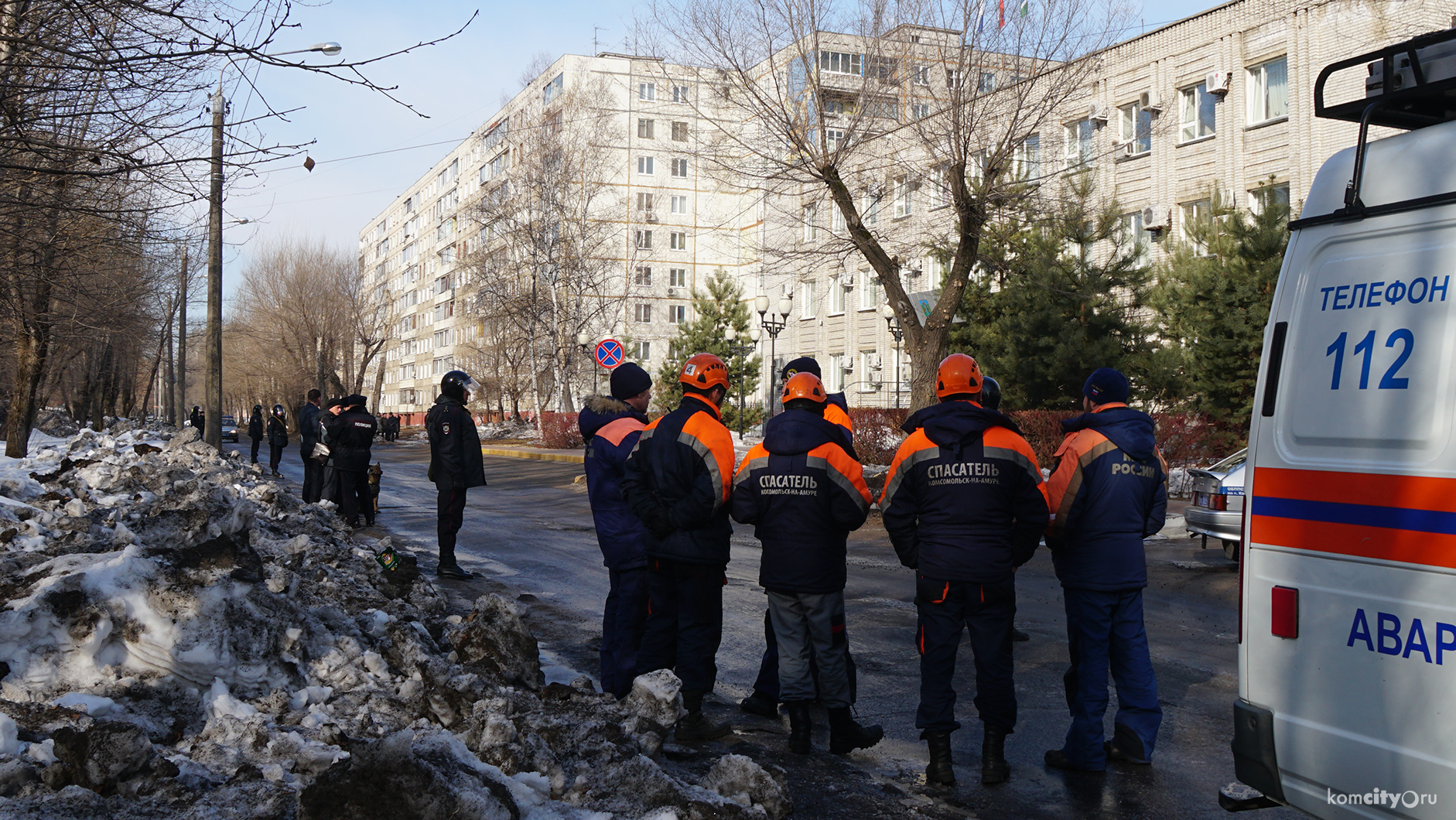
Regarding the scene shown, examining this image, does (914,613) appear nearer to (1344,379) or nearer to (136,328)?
(1344,379)

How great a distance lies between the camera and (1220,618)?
30.2 ft

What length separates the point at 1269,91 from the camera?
2500 cm

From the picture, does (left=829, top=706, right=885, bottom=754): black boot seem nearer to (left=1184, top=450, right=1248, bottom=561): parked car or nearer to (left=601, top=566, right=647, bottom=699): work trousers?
(left=601, top=566, right=647, bottom=699): work trousers

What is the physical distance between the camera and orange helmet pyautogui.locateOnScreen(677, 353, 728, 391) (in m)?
5.74

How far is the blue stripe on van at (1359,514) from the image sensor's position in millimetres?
2955

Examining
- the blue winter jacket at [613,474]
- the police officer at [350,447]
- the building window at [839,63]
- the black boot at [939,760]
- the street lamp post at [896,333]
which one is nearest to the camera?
the black boot at [939,760]

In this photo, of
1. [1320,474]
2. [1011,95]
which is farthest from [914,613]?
[1011,95]

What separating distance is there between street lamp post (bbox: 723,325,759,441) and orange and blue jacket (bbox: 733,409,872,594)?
28674 mm

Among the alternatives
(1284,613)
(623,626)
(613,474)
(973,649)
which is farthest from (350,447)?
(1284,613)

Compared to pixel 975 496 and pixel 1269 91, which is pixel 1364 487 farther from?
pixel 1269 91

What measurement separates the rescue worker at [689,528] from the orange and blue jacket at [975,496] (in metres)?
1.08

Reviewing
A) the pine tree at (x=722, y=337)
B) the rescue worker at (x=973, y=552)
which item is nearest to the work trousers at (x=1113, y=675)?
the rescue worker at (x=973, y=552)

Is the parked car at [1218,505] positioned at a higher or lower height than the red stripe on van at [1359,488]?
lower

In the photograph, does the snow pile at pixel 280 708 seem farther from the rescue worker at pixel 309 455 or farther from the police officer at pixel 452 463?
the rescue worker at pixel 309 455
